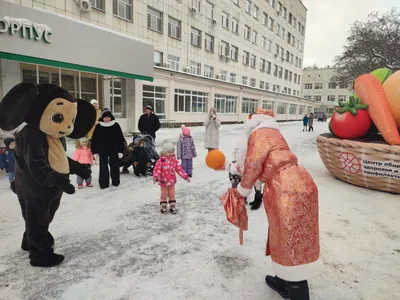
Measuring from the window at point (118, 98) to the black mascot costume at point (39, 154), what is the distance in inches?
480

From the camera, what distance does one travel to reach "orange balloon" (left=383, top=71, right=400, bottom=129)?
5.23 m

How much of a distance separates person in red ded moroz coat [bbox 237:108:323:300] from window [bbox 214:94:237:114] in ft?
73.1

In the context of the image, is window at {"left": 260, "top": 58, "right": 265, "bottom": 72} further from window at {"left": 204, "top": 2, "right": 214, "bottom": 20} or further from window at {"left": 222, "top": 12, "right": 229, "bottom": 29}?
window at {"left": 204, "top": 2, "right": 214, "bottom": 20}

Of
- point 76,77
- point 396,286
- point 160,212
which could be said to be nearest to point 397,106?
point 396,286

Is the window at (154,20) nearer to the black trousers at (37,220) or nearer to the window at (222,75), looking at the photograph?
the window at (222,75)

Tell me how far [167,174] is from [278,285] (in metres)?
2.32

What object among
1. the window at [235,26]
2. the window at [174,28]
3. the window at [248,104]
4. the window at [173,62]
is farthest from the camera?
the window at [248,104]

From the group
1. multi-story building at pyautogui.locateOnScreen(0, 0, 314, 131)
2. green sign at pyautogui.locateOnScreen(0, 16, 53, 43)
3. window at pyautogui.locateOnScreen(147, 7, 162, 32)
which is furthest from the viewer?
window at pyautogui.locateOnScreen(147, 7, 162, 32)

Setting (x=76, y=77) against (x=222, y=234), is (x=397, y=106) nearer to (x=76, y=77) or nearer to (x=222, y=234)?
(x=222, y=234)

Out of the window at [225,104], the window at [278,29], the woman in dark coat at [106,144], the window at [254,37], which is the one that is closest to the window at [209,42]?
the window at [225,104]

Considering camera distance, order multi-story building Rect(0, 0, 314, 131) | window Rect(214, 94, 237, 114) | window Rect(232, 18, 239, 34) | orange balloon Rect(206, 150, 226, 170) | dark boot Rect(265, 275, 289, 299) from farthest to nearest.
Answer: window Rect(232, 18, 239, 34)
window Rect(214, 94, 237, 114)
multi-story building Rect(0, 0, 314, 131)
dark boot Rect(265, 275, 289, 299)
orange balloon Rect(206, 150, 226, 170)

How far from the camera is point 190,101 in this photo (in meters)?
20.9

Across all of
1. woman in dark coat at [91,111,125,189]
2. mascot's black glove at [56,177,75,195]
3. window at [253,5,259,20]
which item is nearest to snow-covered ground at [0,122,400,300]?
woman in dark coat at [91,111,125,189]

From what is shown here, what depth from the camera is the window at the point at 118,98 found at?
47.9 feet
